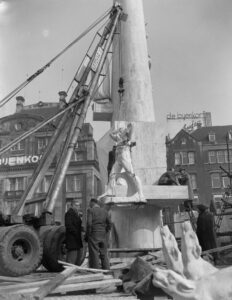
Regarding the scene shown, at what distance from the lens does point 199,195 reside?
48.6 metres

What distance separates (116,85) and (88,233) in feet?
24.3

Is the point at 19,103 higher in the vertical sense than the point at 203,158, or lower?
higher

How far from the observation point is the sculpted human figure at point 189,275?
5.74ft

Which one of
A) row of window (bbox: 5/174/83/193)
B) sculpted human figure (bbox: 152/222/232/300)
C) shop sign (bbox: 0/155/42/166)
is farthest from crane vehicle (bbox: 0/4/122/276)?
shop sign (bbox: 0/155/42/166)

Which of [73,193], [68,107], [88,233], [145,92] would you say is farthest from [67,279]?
[73,193]

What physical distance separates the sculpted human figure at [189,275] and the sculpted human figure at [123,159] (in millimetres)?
8449

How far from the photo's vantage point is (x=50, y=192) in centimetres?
913

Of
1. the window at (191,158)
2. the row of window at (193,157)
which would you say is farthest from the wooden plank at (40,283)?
the window at (191,158)

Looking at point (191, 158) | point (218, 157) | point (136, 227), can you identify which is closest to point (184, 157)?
point (191, 158)

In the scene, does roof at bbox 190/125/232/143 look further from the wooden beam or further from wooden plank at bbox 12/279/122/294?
the wooden beam

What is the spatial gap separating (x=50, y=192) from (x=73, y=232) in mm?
1580

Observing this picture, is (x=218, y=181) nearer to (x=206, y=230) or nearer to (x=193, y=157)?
(x=193, y=157)

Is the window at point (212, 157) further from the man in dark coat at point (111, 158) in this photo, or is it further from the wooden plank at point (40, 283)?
the wooden plank at point (40, 283)

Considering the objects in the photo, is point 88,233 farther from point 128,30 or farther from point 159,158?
point 128,30
